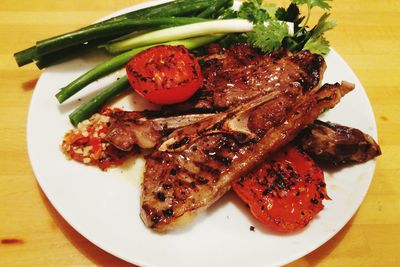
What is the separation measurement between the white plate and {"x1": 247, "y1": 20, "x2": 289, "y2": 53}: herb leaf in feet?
3.84

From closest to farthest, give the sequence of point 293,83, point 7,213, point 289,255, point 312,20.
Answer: point 289,255 < point 7,213 < point 293,83 < point 312,20

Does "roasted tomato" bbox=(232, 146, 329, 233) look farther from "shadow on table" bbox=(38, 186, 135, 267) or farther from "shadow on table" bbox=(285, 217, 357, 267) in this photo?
"shadow on table" bbox=(38, 186, 135, 267)

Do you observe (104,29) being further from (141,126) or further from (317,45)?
(317,45)

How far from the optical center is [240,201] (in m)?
2.62

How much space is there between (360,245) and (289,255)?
0.71m

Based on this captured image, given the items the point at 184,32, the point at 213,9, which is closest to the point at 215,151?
the point at 184,32

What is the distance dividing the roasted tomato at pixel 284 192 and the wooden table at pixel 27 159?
1.22 feet

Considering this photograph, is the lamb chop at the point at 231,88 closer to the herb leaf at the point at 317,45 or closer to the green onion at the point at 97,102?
the green onion at the point at 97,102

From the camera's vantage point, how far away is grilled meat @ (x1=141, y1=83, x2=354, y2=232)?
2359mm

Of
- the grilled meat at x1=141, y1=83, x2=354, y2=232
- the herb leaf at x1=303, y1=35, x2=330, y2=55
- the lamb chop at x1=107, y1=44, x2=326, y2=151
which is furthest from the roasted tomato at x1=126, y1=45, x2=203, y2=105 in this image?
the herb leaf at x1=303, y1=35, x2=330, y2=55

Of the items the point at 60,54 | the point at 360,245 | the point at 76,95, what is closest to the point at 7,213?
the point at 76,95

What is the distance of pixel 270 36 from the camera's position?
3316mm

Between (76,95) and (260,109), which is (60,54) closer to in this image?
(76,95)

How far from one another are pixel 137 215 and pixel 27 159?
101cm
